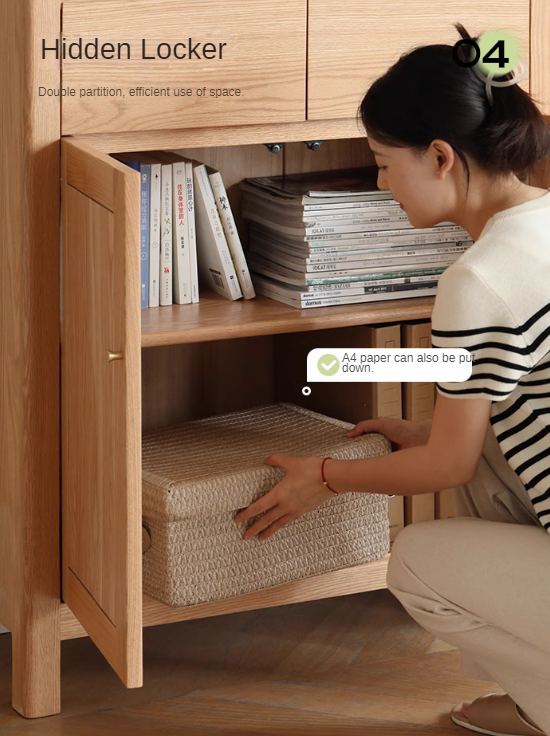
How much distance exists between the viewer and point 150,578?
60.2 inches

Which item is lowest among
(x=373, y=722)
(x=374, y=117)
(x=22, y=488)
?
(x=373, y=722)

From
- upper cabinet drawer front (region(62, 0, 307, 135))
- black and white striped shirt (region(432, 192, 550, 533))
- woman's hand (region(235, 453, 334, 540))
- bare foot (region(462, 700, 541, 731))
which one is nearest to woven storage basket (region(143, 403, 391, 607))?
woman's hand (region(235, 453, 334, 540))

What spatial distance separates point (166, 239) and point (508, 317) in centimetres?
59

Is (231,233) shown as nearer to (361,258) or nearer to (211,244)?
(211,244)

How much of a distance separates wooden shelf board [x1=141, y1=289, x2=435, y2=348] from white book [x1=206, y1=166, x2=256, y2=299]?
25 mm

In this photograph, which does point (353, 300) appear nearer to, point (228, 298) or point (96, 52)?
point (228, 298)

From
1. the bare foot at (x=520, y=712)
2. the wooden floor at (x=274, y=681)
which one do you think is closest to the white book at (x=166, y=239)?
the wooden floor at (x=274, y=681)

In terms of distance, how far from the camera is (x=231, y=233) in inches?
66.7

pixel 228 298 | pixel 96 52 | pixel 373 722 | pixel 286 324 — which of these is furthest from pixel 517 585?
pixel 96 52

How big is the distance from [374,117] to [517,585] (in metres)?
0.58

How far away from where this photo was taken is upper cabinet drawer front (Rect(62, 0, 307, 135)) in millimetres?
1422

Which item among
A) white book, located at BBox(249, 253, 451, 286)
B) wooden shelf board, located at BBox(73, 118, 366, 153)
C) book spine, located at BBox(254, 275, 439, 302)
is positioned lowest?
book spine, located at BBox(254, 275, 439, 302)

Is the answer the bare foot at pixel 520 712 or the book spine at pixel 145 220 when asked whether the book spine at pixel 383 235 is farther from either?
the bare foot at pixel 520 712

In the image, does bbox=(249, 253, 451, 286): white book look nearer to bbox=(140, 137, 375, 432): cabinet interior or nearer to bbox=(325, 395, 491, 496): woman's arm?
bbox=(140, 137, 375, 432): cabinet interior
